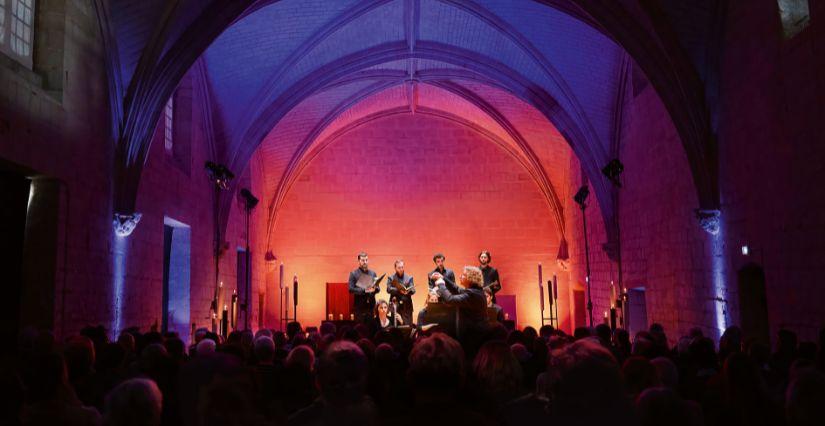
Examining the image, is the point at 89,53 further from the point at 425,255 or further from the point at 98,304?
the point at 425,255

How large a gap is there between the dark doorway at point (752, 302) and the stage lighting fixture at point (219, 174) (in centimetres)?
919

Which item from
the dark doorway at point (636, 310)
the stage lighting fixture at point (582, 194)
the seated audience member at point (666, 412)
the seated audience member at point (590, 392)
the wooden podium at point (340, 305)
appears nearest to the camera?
the seated audience member at point (590, 392)

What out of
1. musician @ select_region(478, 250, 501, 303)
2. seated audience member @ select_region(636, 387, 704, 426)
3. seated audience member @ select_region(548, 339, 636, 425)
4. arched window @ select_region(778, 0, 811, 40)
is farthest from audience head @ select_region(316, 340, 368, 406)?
musician @ select_region(478, 250, 501, 303)

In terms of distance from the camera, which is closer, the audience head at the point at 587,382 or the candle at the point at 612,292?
the audience head at the point at 587,382

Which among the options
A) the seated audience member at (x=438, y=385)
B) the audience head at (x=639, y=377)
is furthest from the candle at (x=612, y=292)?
the seated audience member at (x=438, y=385)

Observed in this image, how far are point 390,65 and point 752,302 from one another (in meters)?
11.3

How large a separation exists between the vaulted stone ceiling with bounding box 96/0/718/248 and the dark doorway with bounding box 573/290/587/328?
4207 mm

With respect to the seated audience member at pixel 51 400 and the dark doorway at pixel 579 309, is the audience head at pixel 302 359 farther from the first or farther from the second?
the dark doorway at pixel 579 309

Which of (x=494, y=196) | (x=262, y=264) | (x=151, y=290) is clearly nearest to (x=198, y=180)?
(x=151, y=290)

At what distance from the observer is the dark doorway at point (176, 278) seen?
44.3 feet

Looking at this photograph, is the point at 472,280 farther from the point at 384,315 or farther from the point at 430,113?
the point at 430,113

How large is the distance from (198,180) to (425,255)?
832 cm

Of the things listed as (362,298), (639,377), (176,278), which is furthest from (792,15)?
(176,278)

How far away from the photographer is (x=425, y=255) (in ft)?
69.3
